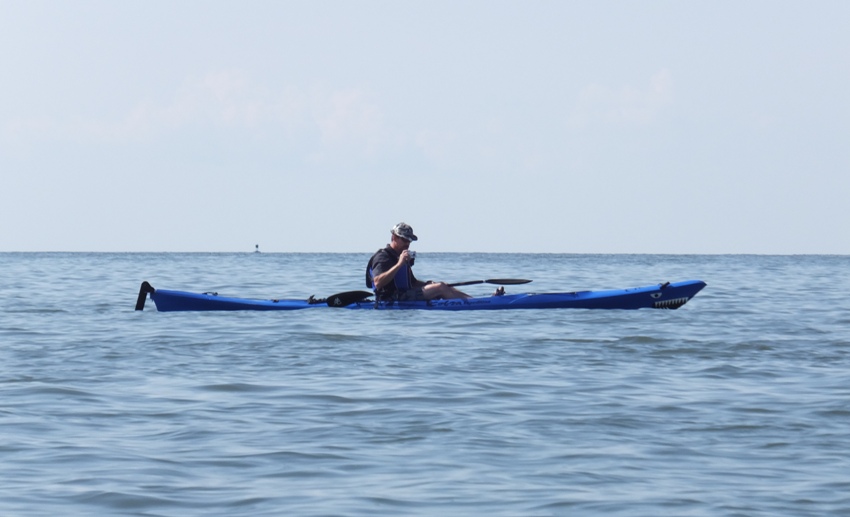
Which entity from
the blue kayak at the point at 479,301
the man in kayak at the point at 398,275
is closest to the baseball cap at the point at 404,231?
the man in kayak at the point at 398,275

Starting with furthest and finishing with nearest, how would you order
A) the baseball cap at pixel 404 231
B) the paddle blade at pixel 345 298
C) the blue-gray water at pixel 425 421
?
1. the paddle blade at pixel 345 298
2. the baseball cap at pixel 404 231
3. the blue-gray water at pixel 425 421

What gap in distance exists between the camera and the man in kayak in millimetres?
14617

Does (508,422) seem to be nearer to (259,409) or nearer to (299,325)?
(259,409)

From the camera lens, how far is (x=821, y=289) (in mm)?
27469

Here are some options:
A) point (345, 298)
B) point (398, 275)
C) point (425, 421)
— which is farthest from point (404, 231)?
point (425, 421)

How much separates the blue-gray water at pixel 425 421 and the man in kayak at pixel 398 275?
1245 millimetres

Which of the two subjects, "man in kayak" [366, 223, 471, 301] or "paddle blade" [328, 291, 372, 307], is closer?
"man in kayak" [366, 223, 471, 301]

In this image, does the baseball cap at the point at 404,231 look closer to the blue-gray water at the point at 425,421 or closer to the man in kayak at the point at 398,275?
the man in kayak at the point at 398,275

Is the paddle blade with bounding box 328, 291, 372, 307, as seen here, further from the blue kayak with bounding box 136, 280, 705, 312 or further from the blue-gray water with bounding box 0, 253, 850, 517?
the blue-gray water with bounding box 0, 253, 850, 517

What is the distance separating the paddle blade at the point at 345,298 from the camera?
1556 centimetres

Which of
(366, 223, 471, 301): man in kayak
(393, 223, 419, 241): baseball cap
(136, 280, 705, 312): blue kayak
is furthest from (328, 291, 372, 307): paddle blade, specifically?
(393, 223, 419, 241): baseball cap

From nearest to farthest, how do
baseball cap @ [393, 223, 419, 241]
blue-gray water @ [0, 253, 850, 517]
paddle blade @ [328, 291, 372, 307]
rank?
1. blue-gray water @ [0, 253, 850, 517]
2. baseball cap @ [393, 223, 419, 241]
3. paddle blade @ [328, 291, 372, 307]

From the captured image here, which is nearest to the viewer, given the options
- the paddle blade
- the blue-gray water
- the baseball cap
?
the blue-gray water

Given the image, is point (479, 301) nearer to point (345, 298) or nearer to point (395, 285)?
point (395, 285)
